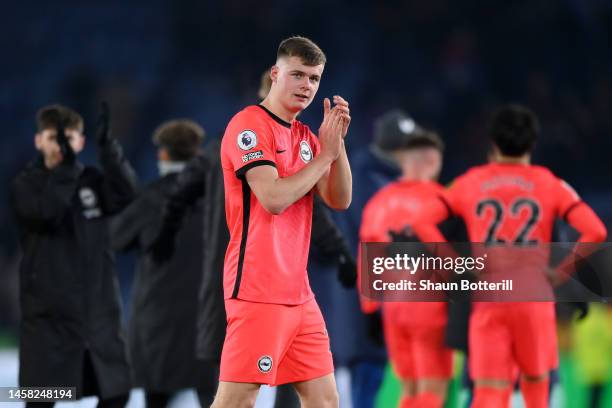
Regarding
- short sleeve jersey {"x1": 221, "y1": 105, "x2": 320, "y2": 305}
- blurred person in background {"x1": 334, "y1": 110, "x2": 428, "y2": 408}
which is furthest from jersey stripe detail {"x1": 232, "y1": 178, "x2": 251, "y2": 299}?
blurred person in background {"x1": 334, "y1": 110, "x2": 428, "y2": 408}

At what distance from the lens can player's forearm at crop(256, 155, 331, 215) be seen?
2.94 metres

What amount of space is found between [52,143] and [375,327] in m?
2.37

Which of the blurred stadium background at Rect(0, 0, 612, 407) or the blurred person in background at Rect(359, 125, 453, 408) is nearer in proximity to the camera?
the blurred person in background at Rect(359, 125, 453, 408)

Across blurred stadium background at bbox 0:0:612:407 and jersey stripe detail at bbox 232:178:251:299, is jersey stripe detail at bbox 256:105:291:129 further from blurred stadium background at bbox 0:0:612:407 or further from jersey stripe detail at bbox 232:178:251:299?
blurred stadium background at bbox 0:0:612:407

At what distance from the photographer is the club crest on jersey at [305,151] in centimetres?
318

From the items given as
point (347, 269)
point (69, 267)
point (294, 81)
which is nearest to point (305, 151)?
point (294, 81)

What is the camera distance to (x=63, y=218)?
4.46m

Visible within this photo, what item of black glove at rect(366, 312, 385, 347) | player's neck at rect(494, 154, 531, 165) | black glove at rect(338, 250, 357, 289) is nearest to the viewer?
black glove at rect(338, 250, 357, 289)

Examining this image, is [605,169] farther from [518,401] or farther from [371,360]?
[371,360]

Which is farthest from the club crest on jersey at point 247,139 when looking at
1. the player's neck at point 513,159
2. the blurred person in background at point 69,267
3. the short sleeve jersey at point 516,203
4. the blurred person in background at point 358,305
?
the blurred person in background at point 358,305

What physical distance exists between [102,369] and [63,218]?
74 cm

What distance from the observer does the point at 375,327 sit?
231 inches

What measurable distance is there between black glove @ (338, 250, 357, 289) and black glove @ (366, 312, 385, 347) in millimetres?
1145

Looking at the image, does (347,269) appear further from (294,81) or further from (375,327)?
(294,81)
